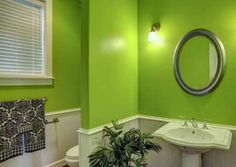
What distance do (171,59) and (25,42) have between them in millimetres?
1800

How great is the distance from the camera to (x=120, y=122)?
204 centimetres

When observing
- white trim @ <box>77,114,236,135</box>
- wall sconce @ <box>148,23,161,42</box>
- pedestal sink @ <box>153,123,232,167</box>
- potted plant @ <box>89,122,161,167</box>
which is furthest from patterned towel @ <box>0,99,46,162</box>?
wall sconce @ <box>148,23,161,42</box>

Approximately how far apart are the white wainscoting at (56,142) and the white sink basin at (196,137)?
1548mm

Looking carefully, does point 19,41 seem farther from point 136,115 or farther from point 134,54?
point 136,115

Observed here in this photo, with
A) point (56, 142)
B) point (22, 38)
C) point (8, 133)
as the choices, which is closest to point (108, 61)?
point (22, 38)

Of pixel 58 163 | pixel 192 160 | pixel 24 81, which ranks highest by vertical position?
pixel 24 81

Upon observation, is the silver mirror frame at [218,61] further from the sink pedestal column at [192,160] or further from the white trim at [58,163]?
the white trim at [58,163]

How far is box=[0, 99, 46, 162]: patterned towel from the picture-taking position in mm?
1932

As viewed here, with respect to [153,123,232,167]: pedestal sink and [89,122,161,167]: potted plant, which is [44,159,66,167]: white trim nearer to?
[89,122,161,167]: potted plant

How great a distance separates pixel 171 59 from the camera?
6.86 feet

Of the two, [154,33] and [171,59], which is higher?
[154,33]

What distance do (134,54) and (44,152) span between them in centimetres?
177

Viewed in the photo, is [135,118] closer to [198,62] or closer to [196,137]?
[196,137]

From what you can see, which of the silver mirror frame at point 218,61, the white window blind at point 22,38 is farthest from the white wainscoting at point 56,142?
the silver mirror frame at point 218,61
